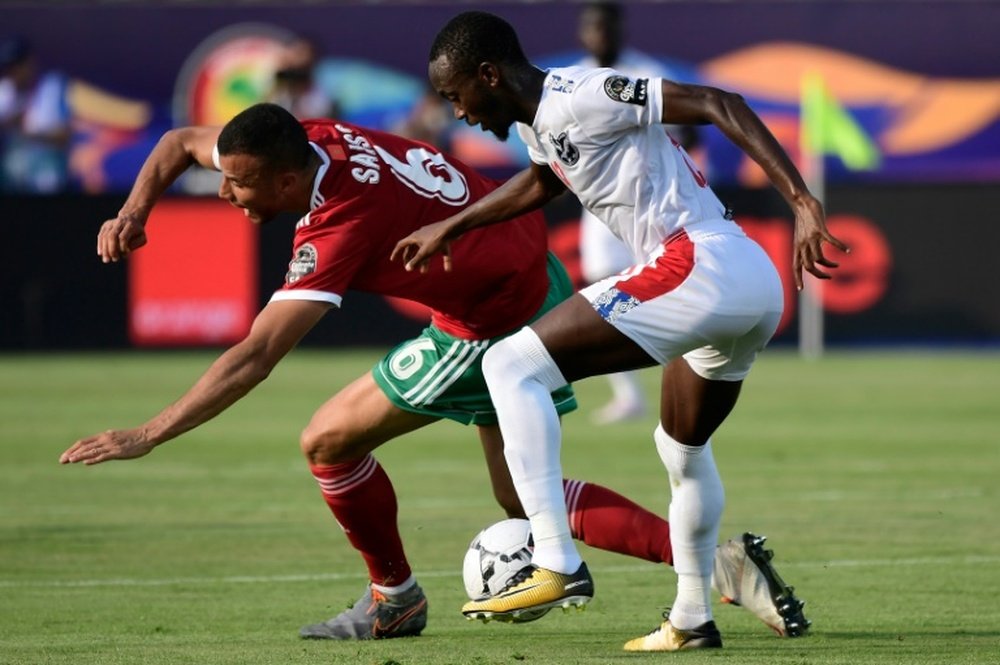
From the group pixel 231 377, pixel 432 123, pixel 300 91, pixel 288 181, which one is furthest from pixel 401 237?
pixel 432 123

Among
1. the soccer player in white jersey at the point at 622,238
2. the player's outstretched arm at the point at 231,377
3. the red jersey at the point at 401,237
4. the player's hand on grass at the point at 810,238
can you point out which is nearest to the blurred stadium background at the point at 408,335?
the soccer player in white jersey at the point at 622,238

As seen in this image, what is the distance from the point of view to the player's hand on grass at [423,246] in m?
6.60

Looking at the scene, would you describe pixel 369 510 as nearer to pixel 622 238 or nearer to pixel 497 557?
pixel 497 557

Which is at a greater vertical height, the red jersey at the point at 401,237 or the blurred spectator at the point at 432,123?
the red jersey at the point at 401,237

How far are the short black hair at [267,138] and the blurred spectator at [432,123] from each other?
16.7 m

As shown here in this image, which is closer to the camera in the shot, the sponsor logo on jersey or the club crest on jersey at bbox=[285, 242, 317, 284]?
the sponsor logo on jersey

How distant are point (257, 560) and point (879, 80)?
18841 mm

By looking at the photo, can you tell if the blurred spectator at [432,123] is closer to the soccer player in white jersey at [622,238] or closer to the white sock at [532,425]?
the soccer player in white jersey at [622,238]

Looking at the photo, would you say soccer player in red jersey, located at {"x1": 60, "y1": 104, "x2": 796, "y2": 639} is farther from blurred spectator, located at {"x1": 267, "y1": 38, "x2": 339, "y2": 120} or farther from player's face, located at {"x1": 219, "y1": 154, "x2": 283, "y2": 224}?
blurred spectator, located at {"x1": 267, "y1": 38, "x2": 339, "y2": 120}

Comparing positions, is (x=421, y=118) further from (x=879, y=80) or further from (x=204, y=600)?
(x=204, y=600)

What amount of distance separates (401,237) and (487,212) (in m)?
0.35

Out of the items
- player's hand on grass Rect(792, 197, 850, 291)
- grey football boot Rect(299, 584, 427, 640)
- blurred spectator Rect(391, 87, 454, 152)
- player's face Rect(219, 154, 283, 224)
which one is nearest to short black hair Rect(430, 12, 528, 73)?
player's face Rect(219, 154, 283, 224)

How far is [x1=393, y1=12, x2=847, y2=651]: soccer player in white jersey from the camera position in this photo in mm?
6051

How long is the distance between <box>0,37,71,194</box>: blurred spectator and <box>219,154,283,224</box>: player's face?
58.7 ft
